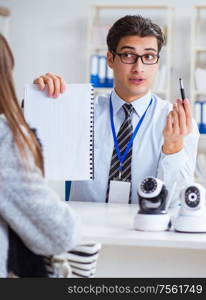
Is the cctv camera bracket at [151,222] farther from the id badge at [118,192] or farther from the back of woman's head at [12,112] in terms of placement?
the id badge at [118,192]

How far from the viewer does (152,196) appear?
1.64 m

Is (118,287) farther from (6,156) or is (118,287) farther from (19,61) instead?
(19,61)

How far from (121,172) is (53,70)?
369cm

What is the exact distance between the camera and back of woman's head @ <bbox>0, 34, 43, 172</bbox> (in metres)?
1.24

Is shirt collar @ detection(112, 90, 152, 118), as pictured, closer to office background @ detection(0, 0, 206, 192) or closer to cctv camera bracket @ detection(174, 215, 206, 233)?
cctv camera bracket @ detection(174, 215, 206, 233)

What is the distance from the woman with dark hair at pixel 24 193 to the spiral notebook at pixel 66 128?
29.4 inches

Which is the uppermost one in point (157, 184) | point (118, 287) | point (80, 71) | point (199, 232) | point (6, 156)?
point (80, 71)

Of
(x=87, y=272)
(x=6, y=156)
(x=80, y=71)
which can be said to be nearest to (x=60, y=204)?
(x=6, y=156)

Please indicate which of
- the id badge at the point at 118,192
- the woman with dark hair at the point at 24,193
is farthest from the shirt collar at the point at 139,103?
the woman with dark hair at the point at 24,193

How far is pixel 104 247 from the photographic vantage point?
174 centimetres

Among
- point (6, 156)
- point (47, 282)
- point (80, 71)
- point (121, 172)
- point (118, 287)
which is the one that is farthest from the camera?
point (80, 71)

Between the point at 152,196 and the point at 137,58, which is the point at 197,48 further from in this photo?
the point at 152,196

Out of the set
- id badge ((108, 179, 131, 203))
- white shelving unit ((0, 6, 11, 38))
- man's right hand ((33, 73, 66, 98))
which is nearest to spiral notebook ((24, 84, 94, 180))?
man's right hand ((33, 73, 66, 98))

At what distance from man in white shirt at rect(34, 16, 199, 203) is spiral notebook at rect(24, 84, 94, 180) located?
0.26 meters
